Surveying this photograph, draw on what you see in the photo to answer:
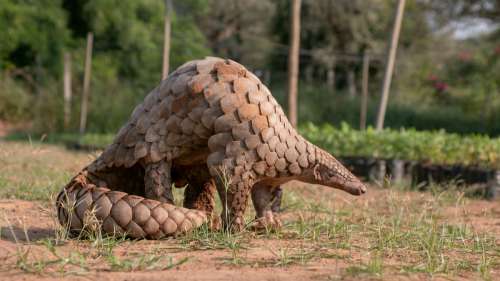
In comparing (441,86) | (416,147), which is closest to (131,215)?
(416,147)

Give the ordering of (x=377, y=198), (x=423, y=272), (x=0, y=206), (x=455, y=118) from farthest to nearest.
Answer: (x=455, y=118) → (x=377, y=198) → (x=0, y=206) → (x=423, y=272)

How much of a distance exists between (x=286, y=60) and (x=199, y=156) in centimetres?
1885

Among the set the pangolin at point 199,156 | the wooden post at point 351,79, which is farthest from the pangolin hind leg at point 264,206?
the wooden post at point 351,79

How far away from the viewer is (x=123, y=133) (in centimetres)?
406

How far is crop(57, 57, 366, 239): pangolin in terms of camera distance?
3.68 m

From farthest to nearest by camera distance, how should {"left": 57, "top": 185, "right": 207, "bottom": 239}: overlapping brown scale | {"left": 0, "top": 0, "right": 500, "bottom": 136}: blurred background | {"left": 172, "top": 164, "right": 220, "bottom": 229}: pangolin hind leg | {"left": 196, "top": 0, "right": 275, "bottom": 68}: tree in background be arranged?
{"left": 196, "top": 0, "right": 275, "bottom": 68}: tree in background, {"left": 0, "top": 0, "right": 500, "bottom": 136}: blurred background, {"left": 172, "top": 164, "right": 220, "bottom": 229}: pangolin hind leg, {"left": 57, "top": 185, "right": 207, "bottom": 239}: overlapping brown scale

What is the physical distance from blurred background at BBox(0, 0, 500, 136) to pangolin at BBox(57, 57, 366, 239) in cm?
1328

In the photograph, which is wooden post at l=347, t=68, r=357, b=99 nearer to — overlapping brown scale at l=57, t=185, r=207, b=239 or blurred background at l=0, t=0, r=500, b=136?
blurred background at l=0, t=0, r=500, b=136

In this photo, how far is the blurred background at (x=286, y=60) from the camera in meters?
18.3

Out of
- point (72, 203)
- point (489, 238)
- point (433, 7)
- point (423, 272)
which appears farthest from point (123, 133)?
point (433, 7)

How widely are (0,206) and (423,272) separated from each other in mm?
3371

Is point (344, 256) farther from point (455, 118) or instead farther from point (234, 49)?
point (234, 49)

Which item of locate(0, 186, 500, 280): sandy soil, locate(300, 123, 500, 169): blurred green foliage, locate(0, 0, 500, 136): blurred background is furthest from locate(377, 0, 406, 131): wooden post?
locate(0, 186, 500, 280): sandy soil

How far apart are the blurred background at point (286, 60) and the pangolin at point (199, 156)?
13282mm
